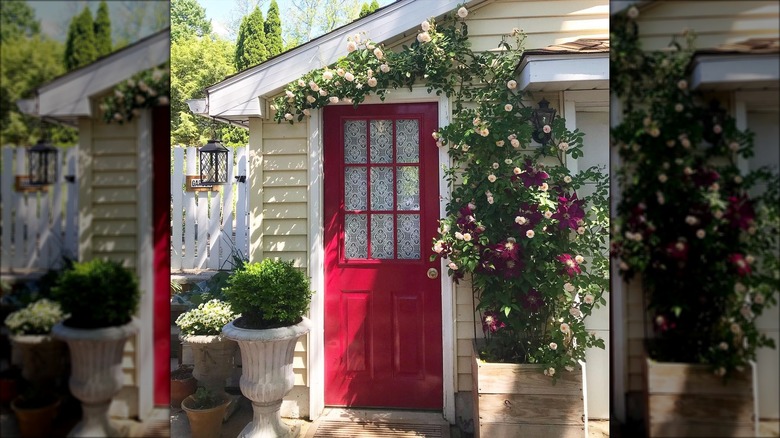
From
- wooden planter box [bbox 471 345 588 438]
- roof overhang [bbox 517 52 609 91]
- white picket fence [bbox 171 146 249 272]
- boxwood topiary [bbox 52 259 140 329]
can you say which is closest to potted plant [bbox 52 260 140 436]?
boxwood topiary [bbox 52 259 140 329]

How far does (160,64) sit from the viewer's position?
437 mm

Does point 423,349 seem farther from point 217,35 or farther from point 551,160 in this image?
point 217,35

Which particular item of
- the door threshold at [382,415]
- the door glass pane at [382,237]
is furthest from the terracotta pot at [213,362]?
the door glass pane at [382,237]

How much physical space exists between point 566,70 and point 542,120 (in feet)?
1.21

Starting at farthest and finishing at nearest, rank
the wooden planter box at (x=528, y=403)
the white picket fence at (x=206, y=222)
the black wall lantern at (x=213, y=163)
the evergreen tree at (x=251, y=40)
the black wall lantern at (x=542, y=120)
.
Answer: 1. the white picket fence at (x=206, y=222)
2. the black wall lantern at (x=213, y=163)
3. the evergreen tree at (x=251, y=40)
4. the black wall lantern at (x=542, y=120)
5. the wooden planter box at (x=528, y=403)

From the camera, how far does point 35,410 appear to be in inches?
15.4

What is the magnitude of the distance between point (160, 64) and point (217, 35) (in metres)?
3.60

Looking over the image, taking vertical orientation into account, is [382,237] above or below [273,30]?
below

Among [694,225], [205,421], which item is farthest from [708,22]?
[205,421]

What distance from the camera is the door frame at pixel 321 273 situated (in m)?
3.23

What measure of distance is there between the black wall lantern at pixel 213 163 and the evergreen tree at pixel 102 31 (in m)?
4.07

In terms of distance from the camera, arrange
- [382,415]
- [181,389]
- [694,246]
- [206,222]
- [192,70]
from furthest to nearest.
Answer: [206,222] → [192,70] → [181,389] → [382,415] → [694,246]

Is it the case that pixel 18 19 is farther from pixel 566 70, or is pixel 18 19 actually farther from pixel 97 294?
pixel 566 70

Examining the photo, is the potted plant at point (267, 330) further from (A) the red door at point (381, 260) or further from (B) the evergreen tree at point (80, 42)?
(B) the evergreen tree at point (80, 42)
